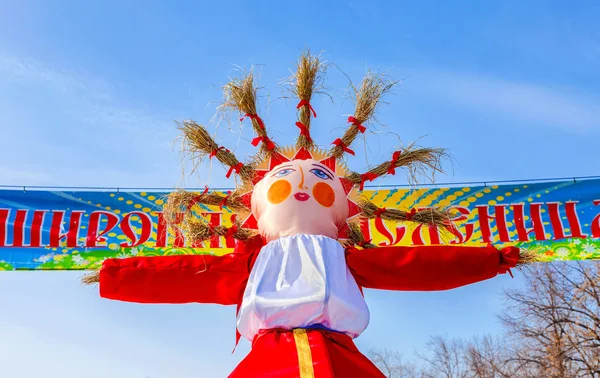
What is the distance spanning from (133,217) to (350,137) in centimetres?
303

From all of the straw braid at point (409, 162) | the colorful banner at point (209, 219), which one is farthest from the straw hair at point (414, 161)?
the colorful banner at point (209, 219)

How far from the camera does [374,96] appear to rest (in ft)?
11.2

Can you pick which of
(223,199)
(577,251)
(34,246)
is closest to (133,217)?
(34,246)

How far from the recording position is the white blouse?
8.46 ft

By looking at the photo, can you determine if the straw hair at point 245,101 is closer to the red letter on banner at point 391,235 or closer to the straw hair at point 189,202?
the straw hair at point 189,202

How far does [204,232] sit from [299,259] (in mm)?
658

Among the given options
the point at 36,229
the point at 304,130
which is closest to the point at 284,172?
the point at 304,130

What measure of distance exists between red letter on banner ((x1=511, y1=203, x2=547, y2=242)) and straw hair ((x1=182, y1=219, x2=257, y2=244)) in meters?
3.31

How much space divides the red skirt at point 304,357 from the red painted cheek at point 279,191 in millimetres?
688

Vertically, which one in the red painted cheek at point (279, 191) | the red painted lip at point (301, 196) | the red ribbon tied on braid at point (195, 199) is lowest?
the red painted lip at point (301, 196)

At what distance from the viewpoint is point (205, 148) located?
3318 millimetres

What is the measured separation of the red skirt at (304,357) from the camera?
2.33 meters

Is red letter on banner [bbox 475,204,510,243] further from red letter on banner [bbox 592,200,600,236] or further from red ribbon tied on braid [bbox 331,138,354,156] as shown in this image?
red ribbon tied on braid [bbox 331,138,354,156]

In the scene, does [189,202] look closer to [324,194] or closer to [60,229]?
[324,194]
